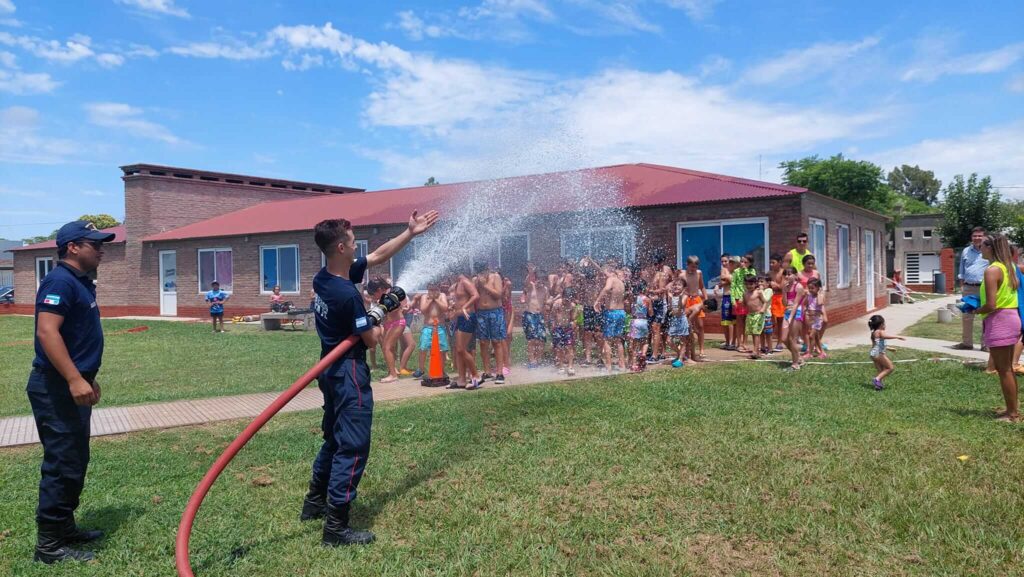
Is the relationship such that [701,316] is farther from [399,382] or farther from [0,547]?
[0,547]

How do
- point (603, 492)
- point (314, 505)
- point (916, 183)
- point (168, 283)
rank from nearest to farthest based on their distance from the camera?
point (314, 505) → point (603, 492) → point (168, 283) → point (916, 183)

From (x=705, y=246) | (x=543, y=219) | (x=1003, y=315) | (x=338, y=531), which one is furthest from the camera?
(x=543, y=219)

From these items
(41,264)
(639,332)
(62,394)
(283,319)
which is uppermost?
(41,264)

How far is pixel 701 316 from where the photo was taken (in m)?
11.5

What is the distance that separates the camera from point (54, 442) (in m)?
4.08

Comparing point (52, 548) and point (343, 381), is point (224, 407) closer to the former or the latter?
point (52, 548)

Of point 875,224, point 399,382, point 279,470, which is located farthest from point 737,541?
point 875,224

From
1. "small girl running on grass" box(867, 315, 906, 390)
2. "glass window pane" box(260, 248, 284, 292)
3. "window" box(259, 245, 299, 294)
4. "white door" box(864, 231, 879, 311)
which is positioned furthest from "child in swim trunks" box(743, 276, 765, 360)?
"glass window pane" box(260, 248, 284, 292)

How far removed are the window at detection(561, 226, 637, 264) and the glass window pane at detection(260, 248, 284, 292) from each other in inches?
483

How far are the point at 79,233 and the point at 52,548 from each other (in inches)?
74.6

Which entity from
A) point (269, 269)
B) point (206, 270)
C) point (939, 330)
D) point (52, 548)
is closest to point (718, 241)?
point (939, 330)

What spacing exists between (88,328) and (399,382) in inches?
253

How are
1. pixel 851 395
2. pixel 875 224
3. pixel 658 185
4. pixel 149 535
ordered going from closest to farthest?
pixel 149 535
pixel 851 395
pixel 658 185
pixel 875 224

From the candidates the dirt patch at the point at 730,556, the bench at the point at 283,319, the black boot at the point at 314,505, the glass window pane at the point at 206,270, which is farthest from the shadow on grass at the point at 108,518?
the glass window pane at the point at 206,270
